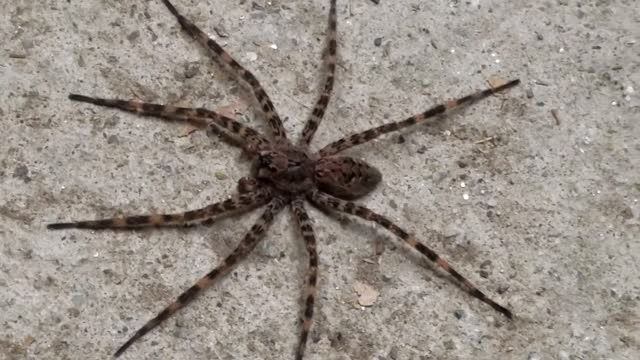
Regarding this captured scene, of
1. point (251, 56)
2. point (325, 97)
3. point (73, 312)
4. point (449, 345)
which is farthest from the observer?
point (251, 56)

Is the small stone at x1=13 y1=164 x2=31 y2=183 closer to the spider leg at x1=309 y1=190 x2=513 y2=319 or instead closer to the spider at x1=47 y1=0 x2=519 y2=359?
the spider at x1=47 y1=0 x2=519 y2=359

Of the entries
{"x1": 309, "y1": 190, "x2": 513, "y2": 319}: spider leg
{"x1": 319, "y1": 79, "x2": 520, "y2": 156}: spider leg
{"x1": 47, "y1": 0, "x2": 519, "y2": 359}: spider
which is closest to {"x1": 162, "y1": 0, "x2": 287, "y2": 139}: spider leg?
{"x1": 47, "y1": 0, "x2": 519, "y2": 359}: spider

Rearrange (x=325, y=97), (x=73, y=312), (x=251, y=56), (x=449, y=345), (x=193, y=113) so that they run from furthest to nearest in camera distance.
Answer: (x=251, y=56), (x=325, y=97), (x=193, y=113), (x=449, y=345), (x=73, y=312)

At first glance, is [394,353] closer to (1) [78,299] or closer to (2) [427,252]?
(2) [427,252]

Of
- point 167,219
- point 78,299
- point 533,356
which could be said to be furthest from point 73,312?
point 533,356

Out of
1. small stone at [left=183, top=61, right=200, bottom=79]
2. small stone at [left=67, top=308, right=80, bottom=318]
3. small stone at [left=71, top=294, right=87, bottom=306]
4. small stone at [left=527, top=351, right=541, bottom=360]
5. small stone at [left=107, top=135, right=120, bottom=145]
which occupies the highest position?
small stone at [left=183, top=61, right=200, bottom=79]

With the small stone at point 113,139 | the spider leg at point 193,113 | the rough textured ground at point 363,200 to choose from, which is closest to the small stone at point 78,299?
the rough textured ground at point 363,200

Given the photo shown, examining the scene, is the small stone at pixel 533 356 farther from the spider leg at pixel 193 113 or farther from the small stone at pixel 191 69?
the small stone at pixel 191 69
